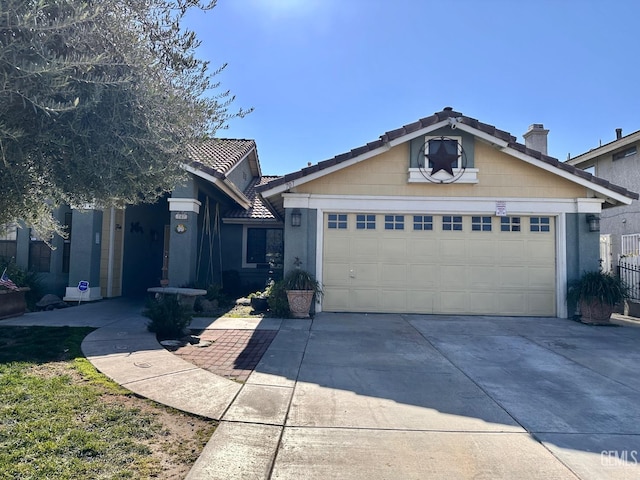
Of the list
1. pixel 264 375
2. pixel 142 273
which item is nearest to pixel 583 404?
pixel 264 375

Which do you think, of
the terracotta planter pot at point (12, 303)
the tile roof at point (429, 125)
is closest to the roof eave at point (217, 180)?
the tile roof at point (429, 125)

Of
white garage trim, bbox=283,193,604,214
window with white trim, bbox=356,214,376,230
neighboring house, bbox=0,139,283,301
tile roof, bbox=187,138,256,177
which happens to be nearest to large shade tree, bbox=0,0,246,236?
tile roof, bbox=187,138,256,177

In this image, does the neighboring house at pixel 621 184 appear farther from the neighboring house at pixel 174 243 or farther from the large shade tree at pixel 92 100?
the large shade tree at pixel 92 100

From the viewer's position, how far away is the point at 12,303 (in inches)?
342

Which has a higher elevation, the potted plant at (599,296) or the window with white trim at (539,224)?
the window with white trim at (539,224)

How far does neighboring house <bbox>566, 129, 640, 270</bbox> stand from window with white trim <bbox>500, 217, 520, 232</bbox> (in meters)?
5.97

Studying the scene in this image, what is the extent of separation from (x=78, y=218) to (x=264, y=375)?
Result: 8738 mm

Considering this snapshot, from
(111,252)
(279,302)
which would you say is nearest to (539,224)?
(279,302)

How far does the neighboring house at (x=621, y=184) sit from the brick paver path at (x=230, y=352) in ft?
41.3

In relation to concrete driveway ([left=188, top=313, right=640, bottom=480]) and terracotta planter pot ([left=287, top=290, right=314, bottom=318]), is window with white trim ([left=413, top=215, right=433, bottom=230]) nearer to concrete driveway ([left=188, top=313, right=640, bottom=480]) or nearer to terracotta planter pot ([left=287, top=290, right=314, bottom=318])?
terracotta planter pot ([left=287, top=290, right=314, bottom=318])

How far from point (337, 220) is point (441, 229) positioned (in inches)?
104

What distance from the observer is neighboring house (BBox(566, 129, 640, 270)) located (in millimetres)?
14453

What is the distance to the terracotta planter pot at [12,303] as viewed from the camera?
331 inches

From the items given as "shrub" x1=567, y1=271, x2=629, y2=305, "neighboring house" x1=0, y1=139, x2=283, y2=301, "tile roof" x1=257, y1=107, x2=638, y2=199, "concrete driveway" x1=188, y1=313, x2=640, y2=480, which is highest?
"tile roof" x1=257, y1=107, x2=638, y2=199
